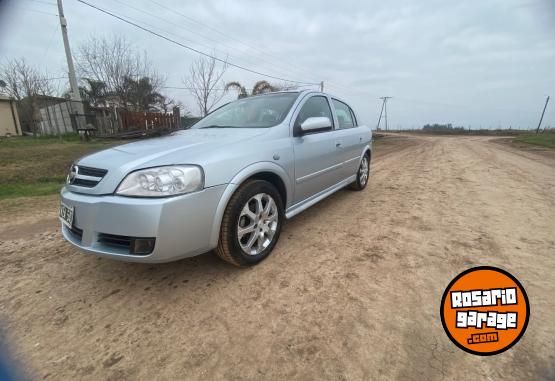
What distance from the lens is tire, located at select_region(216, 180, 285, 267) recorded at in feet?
6.57

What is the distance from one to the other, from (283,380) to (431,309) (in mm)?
1072

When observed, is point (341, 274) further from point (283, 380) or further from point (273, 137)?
point (273, 137)

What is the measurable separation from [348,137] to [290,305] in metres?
2.74

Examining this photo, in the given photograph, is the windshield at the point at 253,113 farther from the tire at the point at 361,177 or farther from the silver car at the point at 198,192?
the tire at the point at 361,177

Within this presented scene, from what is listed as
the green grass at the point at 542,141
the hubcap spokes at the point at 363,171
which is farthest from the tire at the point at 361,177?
the green grass at the point at 542,141

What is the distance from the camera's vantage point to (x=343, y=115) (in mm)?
4078

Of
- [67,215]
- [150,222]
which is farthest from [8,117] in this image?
[150,222]

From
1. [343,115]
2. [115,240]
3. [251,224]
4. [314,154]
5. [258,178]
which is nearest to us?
[115,240]

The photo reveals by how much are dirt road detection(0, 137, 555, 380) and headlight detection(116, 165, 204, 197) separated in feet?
2.62

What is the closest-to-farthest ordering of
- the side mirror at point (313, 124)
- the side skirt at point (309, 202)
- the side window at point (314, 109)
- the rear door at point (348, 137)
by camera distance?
the side mirror at point (313, 124), the side skirt at point (309, 202), the side window at point (314, 109), the rear door at point (348, 137)

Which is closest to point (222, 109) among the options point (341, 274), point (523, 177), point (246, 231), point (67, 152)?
point (246, 231)

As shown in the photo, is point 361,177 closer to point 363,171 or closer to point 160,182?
point 363,171

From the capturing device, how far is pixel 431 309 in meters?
1.71

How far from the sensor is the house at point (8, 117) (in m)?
18.1
